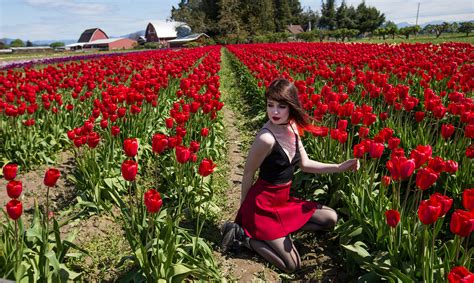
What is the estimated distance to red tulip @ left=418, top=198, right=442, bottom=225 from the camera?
85.4 inches

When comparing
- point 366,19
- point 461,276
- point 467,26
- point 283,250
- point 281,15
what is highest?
point 281,15

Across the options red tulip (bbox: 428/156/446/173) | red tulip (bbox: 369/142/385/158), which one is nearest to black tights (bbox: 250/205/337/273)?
red tulip (bbox: 369/142/385/158)

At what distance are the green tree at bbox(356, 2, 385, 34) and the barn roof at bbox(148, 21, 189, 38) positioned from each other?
52.1m

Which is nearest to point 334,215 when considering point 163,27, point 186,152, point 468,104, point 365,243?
point 365,243

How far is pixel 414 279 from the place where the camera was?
8.46ft

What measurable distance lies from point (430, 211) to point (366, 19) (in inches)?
4157

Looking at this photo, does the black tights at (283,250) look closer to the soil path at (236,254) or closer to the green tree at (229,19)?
the soil path at (236,254)

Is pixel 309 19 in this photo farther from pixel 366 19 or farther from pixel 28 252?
pixel 28 252

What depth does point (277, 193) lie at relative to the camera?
3.69m

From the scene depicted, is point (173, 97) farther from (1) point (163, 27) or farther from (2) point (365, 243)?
(1) point (163, 27)

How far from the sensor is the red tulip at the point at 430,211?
2170 mm

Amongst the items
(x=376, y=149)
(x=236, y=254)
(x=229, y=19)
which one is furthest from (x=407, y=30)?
(x=236, y=254)

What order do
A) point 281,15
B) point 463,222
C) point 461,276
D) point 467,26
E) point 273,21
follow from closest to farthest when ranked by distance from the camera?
point 461,276 → point 463,222 → point 467,26 → point 273,21 → point 281,15

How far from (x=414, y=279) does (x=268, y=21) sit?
79.5 m
